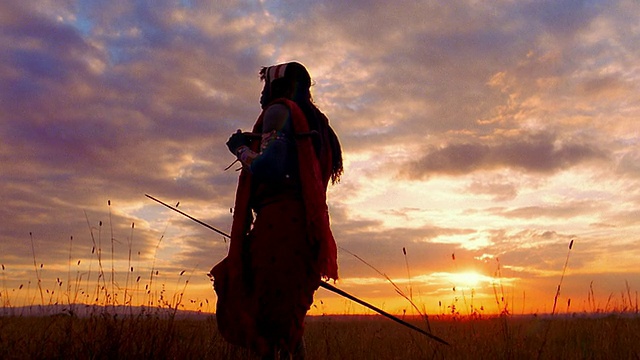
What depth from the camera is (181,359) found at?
14.9 ft

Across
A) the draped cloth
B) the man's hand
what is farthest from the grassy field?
the man's hand

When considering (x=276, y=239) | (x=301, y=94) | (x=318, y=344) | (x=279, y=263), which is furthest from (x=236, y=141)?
(x=318, y=344)

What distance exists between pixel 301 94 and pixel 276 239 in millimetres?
1219

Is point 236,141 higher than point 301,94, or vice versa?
point 301,94

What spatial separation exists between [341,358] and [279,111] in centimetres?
274

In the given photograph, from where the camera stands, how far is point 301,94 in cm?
449

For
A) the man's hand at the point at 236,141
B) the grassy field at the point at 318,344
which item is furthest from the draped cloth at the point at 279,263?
the grassy field at the point at 318,344

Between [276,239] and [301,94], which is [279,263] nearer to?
[276,239]

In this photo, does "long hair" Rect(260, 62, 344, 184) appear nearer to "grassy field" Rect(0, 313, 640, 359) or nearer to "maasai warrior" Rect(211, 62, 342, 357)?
"maasai warrior" Rect(211, 62, 342, 357)

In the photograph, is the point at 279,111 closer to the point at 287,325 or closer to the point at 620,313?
the point at 287,325

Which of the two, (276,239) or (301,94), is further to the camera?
(301,94)

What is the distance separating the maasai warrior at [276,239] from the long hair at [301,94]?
0.25 feet

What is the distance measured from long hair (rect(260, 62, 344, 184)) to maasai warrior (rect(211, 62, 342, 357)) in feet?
0.25

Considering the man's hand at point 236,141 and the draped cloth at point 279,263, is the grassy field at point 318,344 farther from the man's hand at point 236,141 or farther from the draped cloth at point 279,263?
the man's hand at point 236,141
